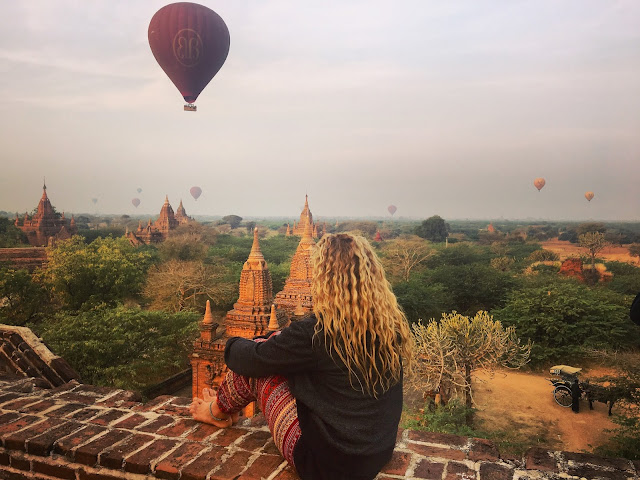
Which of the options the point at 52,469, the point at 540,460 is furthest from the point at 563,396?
the point at 52,469

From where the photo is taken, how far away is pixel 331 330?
1.64 meters

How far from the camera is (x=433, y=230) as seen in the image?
6156 cm

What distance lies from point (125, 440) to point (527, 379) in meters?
15.2

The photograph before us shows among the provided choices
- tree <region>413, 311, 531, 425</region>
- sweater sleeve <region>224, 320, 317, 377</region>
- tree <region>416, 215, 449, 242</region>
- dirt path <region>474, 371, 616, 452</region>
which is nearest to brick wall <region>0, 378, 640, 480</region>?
sweater sleeve <region>224, 320, 317, 377</region>

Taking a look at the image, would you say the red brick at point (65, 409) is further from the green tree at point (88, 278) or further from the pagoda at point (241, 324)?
the green tree at point (88, 278)

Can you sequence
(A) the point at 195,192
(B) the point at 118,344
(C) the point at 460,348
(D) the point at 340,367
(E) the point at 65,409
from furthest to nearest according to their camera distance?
(A) the point at 195,192 → (B) the point at 118,344 → (C) the point at 460,348 → (E) the point at 65,409 → (D) the point at 340,367

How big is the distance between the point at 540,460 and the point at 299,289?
12.4m

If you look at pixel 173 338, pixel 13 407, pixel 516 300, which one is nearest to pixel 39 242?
pixel 173 338

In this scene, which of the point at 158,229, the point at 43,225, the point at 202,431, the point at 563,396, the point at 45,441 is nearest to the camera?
the point at 45,441

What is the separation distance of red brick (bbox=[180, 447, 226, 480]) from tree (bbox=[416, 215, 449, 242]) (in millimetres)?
60827

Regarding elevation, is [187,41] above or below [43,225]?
above

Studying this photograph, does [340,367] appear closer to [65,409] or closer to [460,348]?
[65,409]

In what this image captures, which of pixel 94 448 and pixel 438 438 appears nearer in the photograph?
pixel 94 448

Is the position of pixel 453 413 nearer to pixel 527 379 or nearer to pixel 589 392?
pixel 589 392
